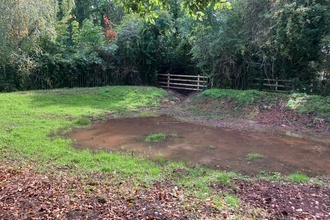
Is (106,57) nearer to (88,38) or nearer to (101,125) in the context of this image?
(88,38)

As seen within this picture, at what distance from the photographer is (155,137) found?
772 centimetres

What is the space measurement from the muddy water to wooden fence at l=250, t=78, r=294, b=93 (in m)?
5.69

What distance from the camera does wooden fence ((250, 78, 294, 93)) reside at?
13312 mm

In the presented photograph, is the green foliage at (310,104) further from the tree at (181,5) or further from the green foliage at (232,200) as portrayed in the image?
the tree at (181,5)

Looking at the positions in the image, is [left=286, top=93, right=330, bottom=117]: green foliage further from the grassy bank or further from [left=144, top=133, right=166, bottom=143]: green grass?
[left=144, top=133, right=166, bottom=143]: green grass

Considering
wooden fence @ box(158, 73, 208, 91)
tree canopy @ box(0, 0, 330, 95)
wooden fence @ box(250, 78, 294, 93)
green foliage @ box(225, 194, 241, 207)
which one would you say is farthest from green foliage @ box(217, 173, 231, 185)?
wooden fence @ box(158, 73, 208, 91)

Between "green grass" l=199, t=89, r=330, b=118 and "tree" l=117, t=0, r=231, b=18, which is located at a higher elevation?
"tree" l=117, t=0, r=231, b=18

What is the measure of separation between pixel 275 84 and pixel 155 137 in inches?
345

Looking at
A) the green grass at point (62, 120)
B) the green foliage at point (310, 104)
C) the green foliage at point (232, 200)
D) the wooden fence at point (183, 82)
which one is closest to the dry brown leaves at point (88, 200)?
the green foliage at point (232, 200)

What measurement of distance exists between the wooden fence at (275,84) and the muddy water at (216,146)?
18.7 feet

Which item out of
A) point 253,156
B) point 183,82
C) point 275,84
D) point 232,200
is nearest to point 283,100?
point 275,84

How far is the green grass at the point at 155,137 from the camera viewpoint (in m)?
7.46

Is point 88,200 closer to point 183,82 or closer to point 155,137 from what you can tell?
point 155,137

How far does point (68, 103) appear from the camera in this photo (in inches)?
476
